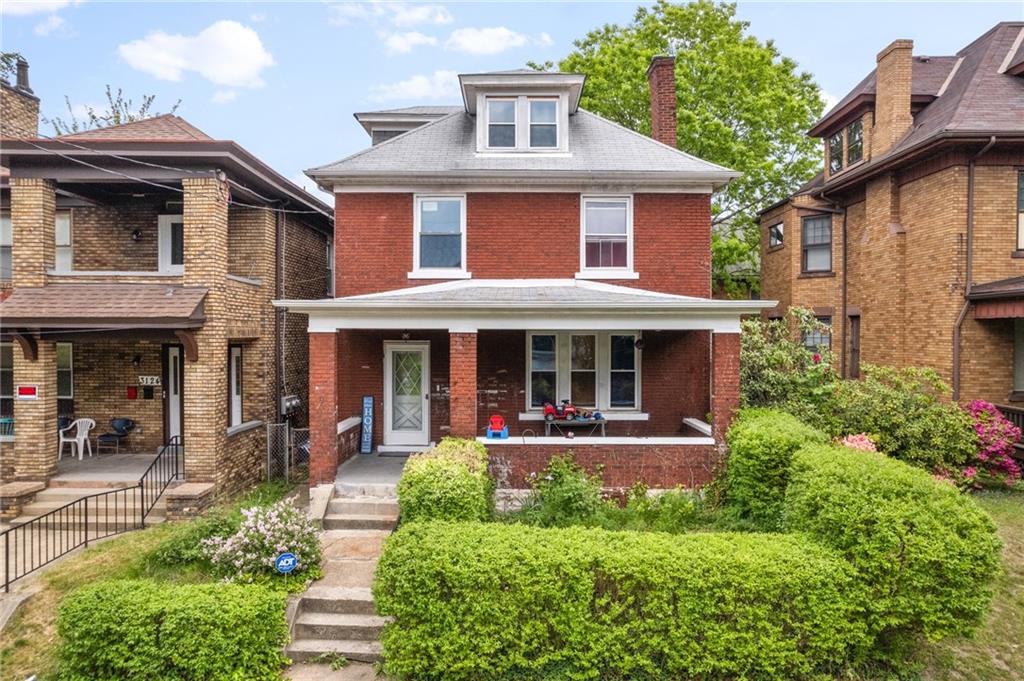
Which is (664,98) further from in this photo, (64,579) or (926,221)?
A: (64,579)

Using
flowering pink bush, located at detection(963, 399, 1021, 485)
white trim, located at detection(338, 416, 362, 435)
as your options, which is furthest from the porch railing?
flowering pink bush, located at detection(963, 399, 1021, 485)

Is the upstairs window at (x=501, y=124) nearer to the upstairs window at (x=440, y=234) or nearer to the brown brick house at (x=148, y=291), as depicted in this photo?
the upstairs window at (x=440, y=234)

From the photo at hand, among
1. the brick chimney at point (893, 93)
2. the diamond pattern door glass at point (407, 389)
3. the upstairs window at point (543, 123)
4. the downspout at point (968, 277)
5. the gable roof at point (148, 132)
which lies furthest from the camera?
the brick chimney at point (893, 93)

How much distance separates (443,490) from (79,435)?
419 inches

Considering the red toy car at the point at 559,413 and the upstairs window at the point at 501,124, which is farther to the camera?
the upstairs window at the point at 501,124

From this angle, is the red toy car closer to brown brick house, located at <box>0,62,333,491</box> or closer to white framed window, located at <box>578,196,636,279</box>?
white framed window, located at <box>578,196,636,279</box>

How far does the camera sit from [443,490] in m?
6.83

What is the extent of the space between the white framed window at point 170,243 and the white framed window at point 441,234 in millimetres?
6017

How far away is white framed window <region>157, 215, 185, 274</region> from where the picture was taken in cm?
1251

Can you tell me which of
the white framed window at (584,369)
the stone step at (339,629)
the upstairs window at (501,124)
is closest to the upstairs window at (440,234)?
the upstairs window at (501,124)

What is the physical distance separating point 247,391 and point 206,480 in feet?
8.93

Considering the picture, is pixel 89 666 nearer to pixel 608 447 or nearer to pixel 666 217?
pixel 608 447

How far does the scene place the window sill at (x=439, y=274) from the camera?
11555mm

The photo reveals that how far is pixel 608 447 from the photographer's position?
9.01 meters
